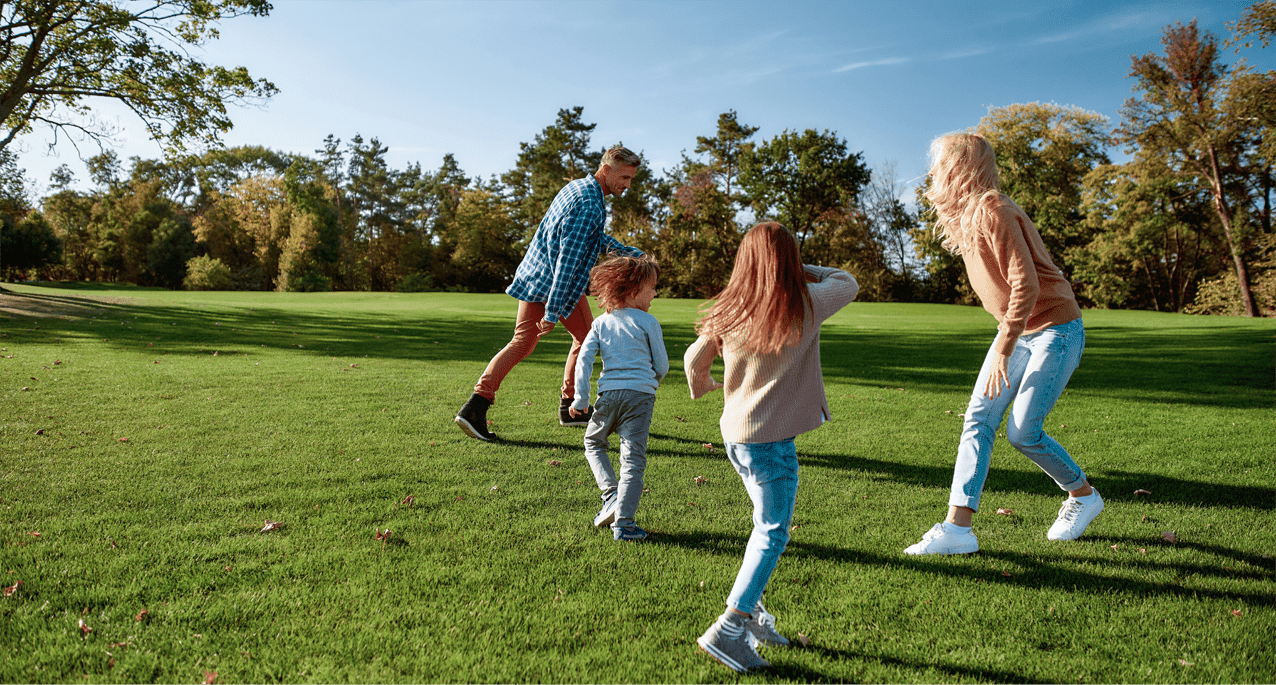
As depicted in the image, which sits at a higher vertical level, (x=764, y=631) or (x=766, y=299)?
(x=766, y=299)

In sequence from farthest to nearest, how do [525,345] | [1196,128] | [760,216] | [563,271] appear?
[760,216] → [1196,128] → [525,345] → [563,271]

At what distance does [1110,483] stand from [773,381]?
3718mm

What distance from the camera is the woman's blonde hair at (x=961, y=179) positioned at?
11.5ft

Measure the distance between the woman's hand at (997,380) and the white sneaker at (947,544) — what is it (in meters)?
0.72

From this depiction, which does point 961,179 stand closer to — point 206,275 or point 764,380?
point 764,380

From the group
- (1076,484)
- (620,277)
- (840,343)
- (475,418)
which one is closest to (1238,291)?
(840,343)

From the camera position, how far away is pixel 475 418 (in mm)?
5594

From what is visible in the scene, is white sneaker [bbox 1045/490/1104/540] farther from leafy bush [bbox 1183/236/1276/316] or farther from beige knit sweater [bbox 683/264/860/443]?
leafy bush [bbox 1183/236/1276/316]

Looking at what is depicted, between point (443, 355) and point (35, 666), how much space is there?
9.20 m

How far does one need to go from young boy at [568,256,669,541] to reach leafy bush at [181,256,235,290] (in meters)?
47.5

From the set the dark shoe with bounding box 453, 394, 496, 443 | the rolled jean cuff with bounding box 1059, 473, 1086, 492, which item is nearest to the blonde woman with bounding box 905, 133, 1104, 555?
the rolled jean cuff with bounding box 1059, 473, 1086, 492

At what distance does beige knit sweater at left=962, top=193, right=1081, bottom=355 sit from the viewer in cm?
328

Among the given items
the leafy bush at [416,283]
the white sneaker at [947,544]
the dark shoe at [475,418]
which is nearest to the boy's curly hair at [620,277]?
the white sneaker at [947,544]

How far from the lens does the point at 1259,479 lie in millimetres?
4953
